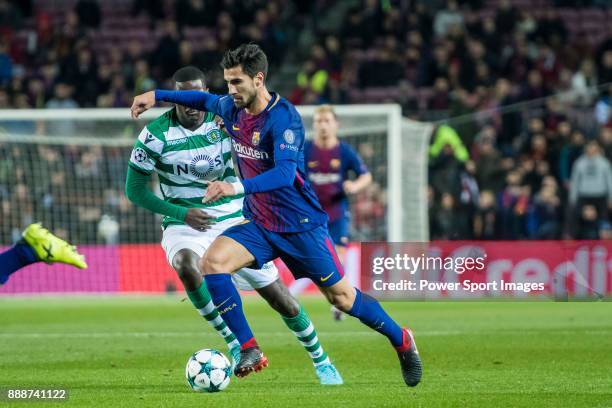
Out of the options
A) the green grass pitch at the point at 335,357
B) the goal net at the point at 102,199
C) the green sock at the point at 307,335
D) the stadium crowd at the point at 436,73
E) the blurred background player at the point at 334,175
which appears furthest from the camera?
the stadium crowd at the point at 436,73

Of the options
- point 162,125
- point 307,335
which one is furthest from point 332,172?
point 307,335

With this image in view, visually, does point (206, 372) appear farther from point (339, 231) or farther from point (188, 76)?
point (339, 231)

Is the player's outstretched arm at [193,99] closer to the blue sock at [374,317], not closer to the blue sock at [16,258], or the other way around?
the blue sock at [374,317]

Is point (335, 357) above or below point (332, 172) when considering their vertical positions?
below

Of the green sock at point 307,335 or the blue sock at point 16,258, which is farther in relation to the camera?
the blue sock at point 16,258

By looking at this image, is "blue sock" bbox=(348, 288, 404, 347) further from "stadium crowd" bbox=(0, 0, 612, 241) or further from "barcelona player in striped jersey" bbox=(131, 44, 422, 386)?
"stadium crowd" bbox=(0, 0, 612, 241)

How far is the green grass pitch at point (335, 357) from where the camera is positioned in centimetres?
789

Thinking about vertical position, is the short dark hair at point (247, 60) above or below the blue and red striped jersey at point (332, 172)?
above

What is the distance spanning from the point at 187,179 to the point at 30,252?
1.57 meters

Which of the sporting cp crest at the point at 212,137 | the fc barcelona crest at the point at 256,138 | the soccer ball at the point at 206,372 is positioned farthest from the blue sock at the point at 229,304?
the sporting cp crest at the point at 212,137

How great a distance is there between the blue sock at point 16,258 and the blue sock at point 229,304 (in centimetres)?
249

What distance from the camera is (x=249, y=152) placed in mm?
8180

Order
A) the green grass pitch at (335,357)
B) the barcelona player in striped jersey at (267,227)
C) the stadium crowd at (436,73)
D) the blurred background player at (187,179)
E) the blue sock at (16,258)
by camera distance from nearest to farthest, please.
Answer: the green grass pitch at (335,357)
the barcelona player in striped jersey at (267,227)
the blurred background player at (187,179)
the blue sock at (16,258)
the stadium crowd at (436,73)

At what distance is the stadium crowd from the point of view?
66.1 ft
